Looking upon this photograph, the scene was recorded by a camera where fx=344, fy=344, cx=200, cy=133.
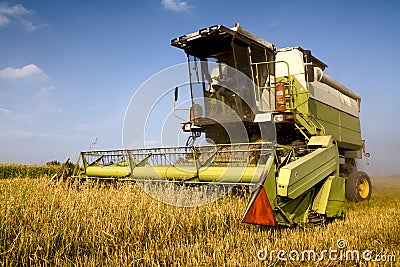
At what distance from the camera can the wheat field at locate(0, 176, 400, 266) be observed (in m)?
2.66

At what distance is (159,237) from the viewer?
3287 mm

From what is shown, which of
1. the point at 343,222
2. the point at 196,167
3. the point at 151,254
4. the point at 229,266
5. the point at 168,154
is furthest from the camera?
the point at 168,154

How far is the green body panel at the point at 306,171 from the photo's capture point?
3.55 meters

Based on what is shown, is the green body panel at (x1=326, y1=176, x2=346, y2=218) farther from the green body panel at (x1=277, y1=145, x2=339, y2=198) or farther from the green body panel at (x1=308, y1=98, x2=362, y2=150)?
the green body panel at (x1=308, y1=98, x2=362, y2=150)

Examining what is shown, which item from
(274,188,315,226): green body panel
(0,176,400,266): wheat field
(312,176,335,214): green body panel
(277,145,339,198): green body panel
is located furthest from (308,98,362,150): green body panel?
(0,176,400,266): wheat field

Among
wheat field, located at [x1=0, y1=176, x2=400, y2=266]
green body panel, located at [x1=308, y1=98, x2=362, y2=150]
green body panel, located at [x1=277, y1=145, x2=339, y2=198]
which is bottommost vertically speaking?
wheat field, located at [x1=0, y1=176, x2=400, y2=266]

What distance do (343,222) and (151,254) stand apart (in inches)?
105

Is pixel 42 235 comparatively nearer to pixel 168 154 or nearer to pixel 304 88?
pixel 168 154

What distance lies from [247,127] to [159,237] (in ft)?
10.7

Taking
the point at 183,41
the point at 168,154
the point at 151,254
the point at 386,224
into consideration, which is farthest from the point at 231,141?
the point at 151,254

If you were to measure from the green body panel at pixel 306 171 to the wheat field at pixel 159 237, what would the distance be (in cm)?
47

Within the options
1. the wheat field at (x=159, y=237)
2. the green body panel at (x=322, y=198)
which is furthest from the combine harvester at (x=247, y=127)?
the wheat field at (x=159, y=237)

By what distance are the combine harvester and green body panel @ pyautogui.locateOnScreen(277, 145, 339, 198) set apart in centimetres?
2

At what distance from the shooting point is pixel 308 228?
3930 mm
